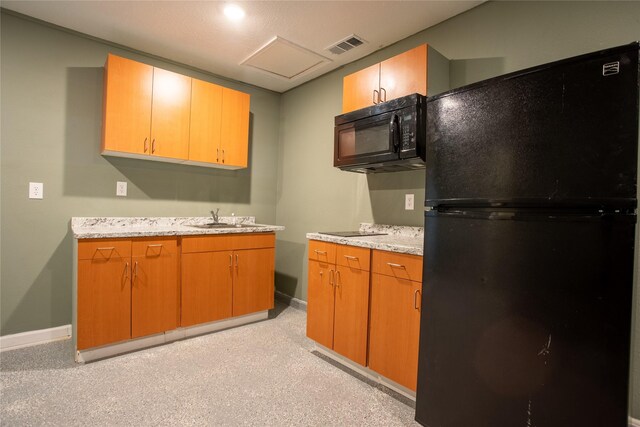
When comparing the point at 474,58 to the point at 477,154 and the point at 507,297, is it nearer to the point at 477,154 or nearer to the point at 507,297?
the point at 477,154

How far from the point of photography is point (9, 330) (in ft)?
7.87

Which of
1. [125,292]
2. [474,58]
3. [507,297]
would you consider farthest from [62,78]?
[507,297]

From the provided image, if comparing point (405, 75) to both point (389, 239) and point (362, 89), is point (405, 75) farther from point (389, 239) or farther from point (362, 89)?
point (389, 239)

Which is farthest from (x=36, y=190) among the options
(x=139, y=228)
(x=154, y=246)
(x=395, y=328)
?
(x=395, y=328)

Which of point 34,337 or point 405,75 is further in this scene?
point 34,337

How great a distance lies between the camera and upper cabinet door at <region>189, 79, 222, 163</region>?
288cm

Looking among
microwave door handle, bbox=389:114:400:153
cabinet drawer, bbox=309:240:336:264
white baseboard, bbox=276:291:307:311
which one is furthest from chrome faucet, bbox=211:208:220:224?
microwave door handle, bbox=389:114:400:153

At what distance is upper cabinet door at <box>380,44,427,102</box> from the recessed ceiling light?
1.08m

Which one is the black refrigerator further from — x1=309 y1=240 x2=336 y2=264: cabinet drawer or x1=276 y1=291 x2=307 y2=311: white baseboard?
x1=276 y1=291 x2=307 y2=311: white baseboard

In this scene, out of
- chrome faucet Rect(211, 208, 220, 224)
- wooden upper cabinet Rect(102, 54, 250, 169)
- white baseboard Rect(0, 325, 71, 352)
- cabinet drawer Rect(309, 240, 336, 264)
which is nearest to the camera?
cabinet drawer Rect(309, 240, 336, 264)

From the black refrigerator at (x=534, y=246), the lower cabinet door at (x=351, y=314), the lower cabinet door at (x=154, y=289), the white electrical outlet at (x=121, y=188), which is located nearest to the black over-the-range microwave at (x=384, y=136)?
the black refrigerator at (x=534, y=246)

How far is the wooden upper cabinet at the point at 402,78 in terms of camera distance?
2.05m

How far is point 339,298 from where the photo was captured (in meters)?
2.21

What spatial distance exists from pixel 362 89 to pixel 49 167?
256cm
